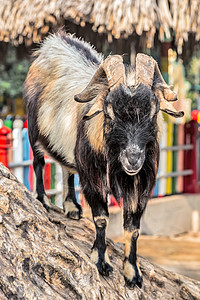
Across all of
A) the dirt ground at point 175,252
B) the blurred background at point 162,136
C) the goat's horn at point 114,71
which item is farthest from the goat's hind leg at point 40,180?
the dirt ground at point 175,252

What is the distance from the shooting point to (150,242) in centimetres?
808

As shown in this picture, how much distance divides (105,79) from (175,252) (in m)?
4.77

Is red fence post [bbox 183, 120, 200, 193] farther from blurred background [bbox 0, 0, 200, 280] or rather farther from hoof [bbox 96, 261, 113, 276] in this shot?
hoof [bbox 96, 261, 113, 276]

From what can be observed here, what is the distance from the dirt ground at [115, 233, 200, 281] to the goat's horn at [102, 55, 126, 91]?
3995mm

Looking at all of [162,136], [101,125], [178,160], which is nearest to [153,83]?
[101,125]

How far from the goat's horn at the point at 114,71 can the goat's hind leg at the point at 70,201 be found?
1533mm

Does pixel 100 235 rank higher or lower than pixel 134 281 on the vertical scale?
higher

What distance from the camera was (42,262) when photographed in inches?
127

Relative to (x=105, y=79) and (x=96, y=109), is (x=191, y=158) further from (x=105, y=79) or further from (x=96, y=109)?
(x=96, y=109)

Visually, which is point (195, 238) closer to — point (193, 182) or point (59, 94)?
point (193, 182)

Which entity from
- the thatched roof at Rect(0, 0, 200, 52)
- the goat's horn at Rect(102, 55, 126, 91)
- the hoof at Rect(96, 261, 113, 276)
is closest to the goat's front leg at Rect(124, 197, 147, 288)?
the hoof at Rect(96, 261, 113, 276)

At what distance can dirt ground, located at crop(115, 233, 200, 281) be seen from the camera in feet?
23.0

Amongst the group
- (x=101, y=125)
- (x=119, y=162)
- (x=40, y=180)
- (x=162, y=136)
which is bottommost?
(x=40, y=180)

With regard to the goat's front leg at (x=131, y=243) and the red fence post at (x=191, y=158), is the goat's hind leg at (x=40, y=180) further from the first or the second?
the red fence post at (x=191, y=158)
